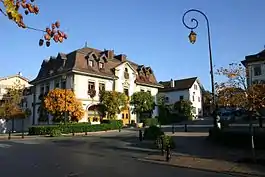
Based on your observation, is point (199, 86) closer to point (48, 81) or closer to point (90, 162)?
point (48, 81)

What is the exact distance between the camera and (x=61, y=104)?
125 ft

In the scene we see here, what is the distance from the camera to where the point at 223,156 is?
15688 millimetres

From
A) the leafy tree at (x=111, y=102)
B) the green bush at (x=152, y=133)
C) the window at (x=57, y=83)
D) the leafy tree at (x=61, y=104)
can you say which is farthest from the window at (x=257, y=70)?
the green bush at (x=152, y=133)

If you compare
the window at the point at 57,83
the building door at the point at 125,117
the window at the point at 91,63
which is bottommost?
the building door at the point at 125,117

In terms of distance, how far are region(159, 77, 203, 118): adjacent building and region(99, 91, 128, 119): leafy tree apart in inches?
1071

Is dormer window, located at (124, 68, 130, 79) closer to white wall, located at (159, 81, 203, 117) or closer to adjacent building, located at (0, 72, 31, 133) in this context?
adjacent building, located at (0, 72, 31, 133)

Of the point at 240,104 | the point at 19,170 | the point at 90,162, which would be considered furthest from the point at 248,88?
the point at 19,170

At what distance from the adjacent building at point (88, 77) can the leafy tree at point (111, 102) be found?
135cm

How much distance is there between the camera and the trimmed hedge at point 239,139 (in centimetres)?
1795

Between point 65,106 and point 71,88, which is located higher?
point 71,88

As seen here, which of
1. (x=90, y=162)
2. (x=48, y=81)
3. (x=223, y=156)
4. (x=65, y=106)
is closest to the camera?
(x=90, y=162)

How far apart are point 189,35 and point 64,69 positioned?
97.0 ft

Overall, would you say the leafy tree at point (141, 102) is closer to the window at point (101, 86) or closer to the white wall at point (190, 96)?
the window at point (101, 86)

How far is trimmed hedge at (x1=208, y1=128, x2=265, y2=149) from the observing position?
1795 cm
